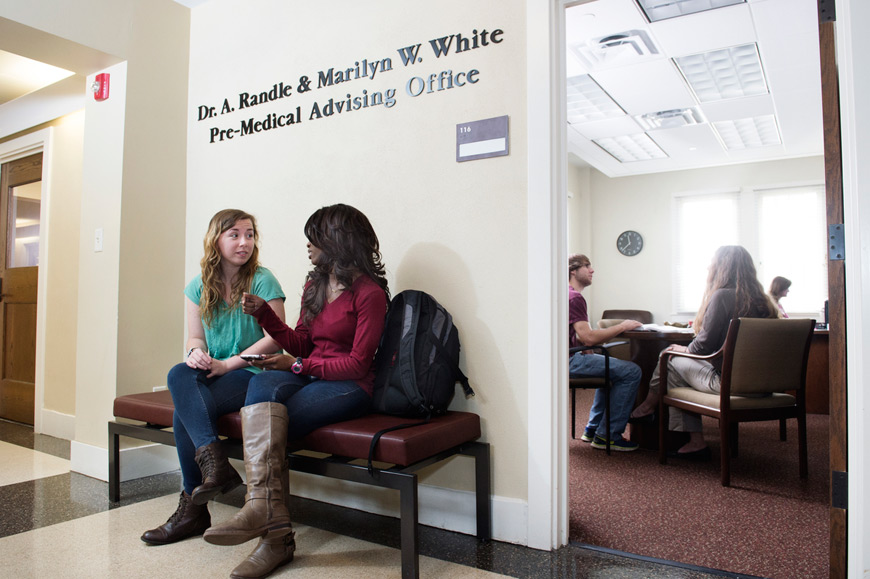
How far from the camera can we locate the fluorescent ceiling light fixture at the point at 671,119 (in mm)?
5562

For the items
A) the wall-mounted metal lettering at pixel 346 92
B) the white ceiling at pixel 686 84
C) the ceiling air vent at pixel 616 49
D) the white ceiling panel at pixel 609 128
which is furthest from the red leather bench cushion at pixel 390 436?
the white ceiling panel at pixel 609 128

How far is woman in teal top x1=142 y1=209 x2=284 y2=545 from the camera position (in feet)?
6.88

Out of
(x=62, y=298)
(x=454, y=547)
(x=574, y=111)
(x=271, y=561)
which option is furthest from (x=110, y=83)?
(x=574, y=111)

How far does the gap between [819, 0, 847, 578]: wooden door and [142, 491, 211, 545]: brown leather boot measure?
82.5 inches

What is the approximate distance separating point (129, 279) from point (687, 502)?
2.87 meters

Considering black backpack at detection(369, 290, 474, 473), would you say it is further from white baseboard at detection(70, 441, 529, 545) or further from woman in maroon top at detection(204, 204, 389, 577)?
white baseboard at detection(70, 441, 529, 545)

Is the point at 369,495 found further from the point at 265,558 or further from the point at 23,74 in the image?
the point at 23,74

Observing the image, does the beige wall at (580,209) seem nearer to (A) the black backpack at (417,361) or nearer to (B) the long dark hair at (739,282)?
(B) the long dark hair at (739,282)

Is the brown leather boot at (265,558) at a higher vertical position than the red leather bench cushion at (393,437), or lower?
lower

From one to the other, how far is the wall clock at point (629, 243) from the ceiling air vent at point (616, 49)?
3.90 m

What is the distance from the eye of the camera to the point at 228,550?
2.10m

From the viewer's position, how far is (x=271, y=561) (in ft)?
6.25

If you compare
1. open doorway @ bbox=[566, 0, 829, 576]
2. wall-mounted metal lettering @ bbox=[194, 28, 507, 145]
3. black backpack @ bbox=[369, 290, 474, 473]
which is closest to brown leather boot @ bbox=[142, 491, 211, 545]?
black backpack @ bbox=[369, 290, 474, 473]

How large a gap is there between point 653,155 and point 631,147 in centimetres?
50
